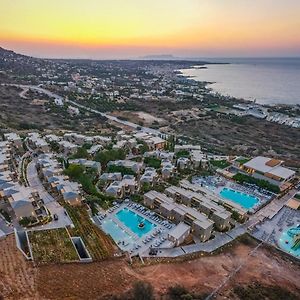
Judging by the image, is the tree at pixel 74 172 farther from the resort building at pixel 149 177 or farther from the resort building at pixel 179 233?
the resort building at pixel 179 233

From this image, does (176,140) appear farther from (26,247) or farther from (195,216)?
(26,247)

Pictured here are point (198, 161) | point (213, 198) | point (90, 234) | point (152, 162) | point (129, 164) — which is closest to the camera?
point (90, 234)

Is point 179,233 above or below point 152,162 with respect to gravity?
below

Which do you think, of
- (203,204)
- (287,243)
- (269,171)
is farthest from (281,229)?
(269,171)

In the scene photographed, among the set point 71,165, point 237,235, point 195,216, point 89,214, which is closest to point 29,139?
point 71,165

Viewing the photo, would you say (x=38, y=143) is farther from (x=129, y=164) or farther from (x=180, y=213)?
(x=180, y=213)

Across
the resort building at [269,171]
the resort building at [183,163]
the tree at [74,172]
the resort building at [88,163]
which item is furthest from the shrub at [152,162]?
the resort building at [269,171]
